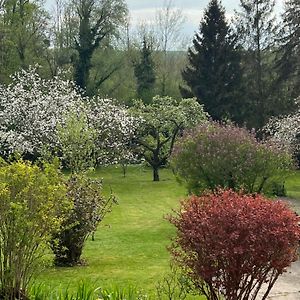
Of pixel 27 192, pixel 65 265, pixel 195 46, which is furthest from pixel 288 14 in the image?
pixel 27 192

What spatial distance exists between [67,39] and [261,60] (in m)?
14.9

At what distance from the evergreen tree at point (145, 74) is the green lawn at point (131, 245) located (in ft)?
56.8

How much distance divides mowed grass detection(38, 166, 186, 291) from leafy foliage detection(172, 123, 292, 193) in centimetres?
203

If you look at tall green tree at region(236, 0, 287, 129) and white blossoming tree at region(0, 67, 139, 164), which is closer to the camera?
white blossoming tree at region(0, 67, 139, 164)

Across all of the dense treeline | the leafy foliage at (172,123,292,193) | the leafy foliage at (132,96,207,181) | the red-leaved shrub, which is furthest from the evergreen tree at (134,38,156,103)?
the red-leaved shrub

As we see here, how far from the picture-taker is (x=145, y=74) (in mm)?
43938

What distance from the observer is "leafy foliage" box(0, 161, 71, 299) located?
6.96 meters

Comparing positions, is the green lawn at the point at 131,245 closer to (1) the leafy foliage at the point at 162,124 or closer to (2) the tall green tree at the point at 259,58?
(1) the leafy foliage at the point at 162,124

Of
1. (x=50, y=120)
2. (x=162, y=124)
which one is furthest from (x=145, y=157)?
(x=50, y=120)

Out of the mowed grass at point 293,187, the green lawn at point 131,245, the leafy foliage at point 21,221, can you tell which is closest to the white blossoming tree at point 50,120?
the green lawn at point 131,245

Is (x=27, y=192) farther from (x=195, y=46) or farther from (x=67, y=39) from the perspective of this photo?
(x=67, y=39)

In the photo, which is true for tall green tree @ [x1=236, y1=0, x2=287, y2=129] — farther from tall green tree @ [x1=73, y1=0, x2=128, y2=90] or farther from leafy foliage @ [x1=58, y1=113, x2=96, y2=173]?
leafy foliage @ [x1=58, y1=113, x2=96, y2=173]

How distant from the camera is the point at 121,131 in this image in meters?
28.7

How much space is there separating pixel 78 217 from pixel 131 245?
3.52 meters
